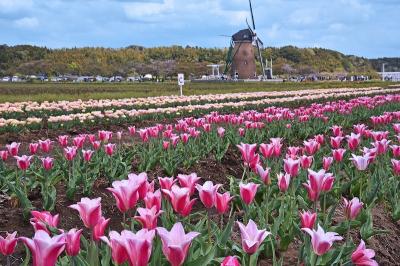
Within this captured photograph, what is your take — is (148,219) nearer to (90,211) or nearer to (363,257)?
(90,211)

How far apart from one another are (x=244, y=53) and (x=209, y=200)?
2903 inches

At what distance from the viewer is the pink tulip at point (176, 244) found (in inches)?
77.4

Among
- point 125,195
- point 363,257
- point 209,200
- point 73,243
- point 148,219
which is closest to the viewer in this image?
point 73,243

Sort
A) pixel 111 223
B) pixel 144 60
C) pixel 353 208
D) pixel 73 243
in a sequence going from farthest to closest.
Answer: pixel 144 60 < pixel 111 223 < pixel 353 208 < pixel 73 243

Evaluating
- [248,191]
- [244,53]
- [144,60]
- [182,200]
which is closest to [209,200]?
[182,200]

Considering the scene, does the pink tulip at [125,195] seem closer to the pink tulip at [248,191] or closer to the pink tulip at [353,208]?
the pink tulip at [248,191]

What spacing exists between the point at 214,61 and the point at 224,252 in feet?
434

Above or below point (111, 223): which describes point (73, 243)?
above

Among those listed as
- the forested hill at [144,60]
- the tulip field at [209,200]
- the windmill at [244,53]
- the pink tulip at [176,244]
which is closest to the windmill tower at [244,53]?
the windmill at [244,53]

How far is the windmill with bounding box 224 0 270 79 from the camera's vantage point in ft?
244

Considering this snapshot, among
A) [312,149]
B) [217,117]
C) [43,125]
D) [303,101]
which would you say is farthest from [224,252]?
[303,101]

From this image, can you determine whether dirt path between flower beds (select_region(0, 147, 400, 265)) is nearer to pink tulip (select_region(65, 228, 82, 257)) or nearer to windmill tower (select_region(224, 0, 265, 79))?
pink tulip (select_region(65, 228, 82, 257))

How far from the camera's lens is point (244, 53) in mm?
75500

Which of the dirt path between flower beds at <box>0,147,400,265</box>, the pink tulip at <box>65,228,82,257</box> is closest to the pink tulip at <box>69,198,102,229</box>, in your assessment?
the pink tulip at <box>65,228,82,257</box>
